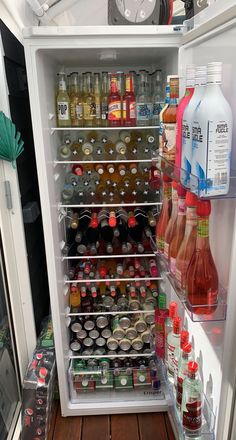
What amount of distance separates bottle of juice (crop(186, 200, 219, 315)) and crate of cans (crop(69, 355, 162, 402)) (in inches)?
38.7

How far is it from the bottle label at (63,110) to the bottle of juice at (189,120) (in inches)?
31.0

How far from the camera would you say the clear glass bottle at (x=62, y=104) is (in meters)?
1.58

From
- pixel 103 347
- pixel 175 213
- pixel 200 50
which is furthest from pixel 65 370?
pixel 200 50

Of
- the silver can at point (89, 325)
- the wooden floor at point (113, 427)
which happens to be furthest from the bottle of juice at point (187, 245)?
the wooden floor at point (113, 427)

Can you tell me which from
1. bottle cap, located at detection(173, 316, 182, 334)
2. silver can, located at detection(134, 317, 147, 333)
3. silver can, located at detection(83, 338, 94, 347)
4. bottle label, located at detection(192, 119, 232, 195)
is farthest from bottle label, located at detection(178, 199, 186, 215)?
silver can, located at detection(83, 338, 94, 347)

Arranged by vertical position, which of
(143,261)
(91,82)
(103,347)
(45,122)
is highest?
(91,82)

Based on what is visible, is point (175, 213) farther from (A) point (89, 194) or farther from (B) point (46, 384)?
(B) point (46, 384)

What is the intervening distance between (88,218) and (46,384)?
82cm

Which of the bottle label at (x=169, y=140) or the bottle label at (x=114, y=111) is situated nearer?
the bottle label at (x=169, y=140)

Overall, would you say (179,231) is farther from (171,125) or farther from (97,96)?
(97,96)

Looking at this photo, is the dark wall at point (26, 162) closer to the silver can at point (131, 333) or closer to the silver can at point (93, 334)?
the silver can at point (93, 334)

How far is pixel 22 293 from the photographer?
1.64 metres

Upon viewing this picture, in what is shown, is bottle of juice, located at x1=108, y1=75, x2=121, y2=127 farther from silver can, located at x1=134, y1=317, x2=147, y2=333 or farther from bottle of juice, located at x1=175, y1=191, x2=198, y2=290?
silver can, located at x1=134, y1=317, x2=147, y2=333

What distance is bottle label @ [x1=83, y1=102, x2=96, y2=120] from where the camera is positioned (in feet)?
5.17
